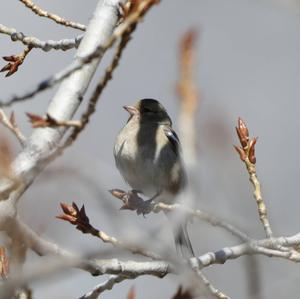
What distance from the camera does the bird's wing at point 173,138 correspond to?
6980 mm

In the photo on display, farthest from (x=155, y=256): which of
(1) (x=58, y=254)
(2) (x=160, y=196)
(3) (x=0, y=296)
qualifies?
(2) (x=160, y=196)

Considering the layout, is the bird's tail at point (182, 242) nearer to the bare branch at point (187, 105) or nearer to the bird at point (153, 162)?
the bird at point (153, 162)

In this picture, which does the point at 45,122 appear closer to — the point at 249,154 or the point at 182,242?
the point at 249,154

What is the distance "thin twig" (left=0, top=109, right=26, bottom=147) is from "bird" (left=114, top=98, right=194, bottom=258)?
2.96m

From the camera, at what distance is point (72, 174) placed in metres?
2.38

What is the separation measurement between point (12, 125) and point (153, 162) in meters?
3.33

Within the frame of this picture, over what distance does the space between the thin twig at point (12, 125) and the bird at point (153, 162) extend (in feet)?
9.70

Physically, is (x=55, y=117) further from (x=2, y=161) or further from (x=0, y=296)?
(x=0, y=296)

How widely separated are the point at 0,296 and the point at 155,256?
1.42 meters

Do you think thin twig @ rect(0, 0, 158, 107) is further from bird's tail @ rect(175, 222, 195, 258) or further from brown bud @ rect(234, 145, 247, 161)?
bird's tail @ rect(175, 222, 195, 258)

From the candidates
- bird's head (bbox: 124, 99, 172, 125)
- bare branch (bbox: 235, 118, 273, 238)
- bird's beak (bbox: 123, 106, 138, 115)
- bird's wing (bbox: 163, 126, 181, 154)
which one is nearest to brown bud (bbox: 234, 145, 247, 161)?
bare branch (bbox: 235, 118, 273, 238)

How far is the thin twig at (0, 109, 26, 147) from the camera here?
3.26 meters

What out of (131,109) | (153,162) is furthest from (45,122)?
(131,109)

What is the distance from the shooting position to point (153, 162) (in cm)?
657
